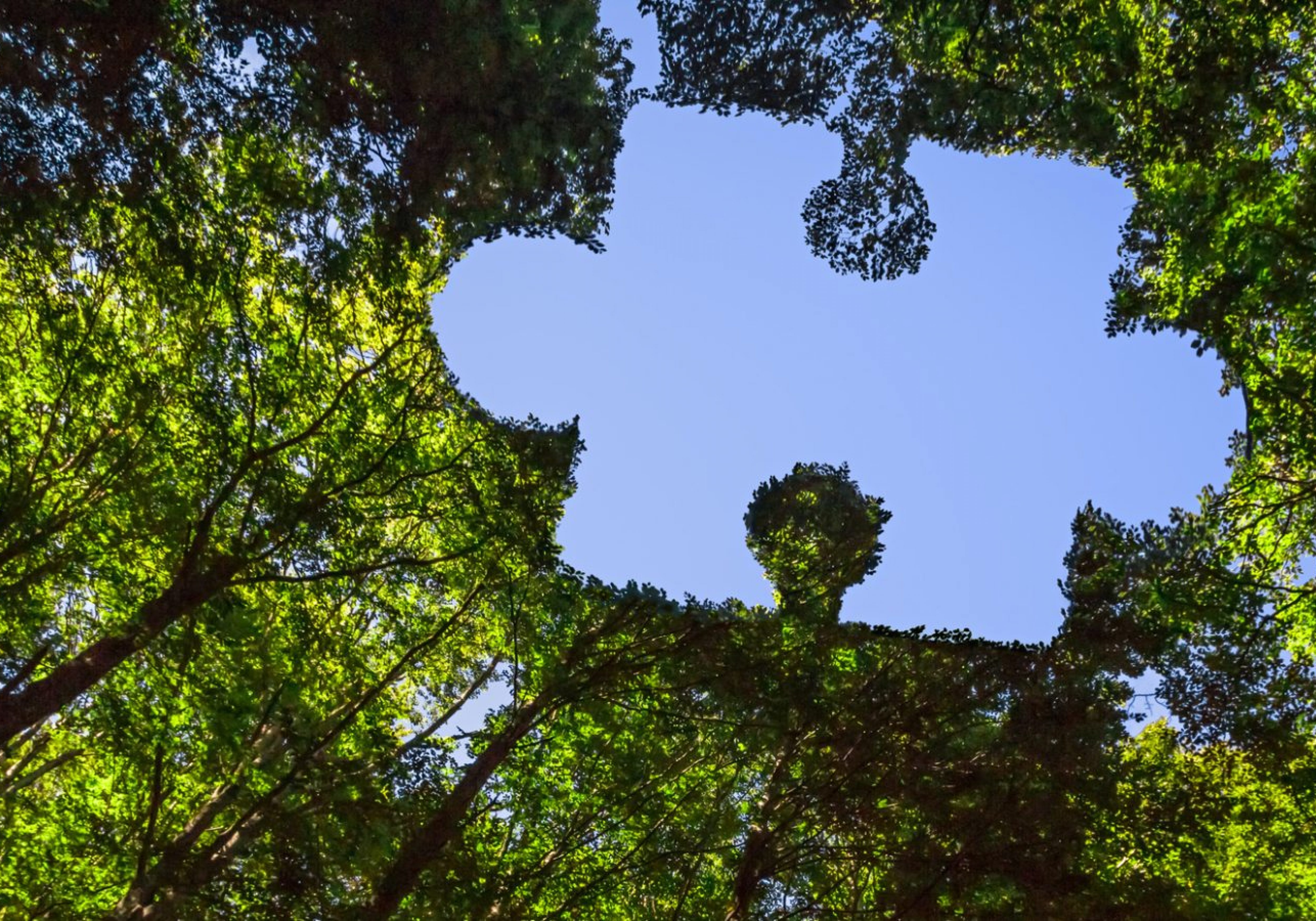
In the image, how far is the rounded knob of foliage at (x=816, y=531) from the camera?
14.4 metres

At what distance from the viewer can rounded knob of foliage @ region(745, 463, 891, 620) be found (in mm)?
14445

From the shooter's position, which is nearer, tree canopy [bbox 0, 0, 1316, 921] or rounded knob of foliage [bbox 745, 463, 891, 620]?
tree canopy [bbox 0, 0, 1316, 921]

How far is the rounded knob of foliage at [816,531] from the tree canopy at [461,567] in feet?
10.7

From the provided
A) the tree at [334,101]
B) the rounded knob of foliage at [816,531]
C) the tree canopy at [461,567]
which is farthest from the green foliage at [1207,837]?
the tree at [334,101]

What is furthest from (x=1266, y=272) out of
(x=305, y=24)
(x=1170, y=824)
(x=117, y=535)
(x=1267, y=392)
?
(x=117, y=535)

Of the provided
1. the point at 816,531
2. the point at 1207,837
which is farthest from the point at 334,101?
the point at 1207,837

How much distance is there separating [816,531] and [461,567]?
10.9 meters

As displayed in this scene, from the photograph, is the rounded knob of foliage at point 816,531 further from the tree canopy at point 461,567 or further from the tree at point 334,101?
the tree at point 334,101

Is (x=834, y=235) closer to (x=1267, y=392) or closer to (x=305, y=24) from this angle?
(x=1267, y=392)

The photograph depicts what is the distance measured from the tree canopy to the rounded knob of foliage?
3.27 metres

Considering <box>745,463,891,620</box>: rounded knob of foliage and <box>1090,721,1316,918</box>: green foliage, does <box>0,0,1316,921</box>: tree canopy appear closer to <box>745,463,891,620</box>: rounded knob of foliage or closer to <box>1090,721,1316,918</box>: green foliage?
<box>1090,721,1316,918</box>: green foliage

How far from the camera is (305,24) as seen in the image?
9695mm

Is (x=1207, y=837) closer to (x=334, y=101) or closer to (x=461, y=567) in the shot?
(x=461, y=567)

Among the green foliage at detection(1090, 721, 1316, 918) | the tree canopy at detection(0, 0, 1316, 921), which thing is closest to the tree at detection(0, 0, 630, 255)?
the tree canopy at detection(0, 0, 1316, 921)
